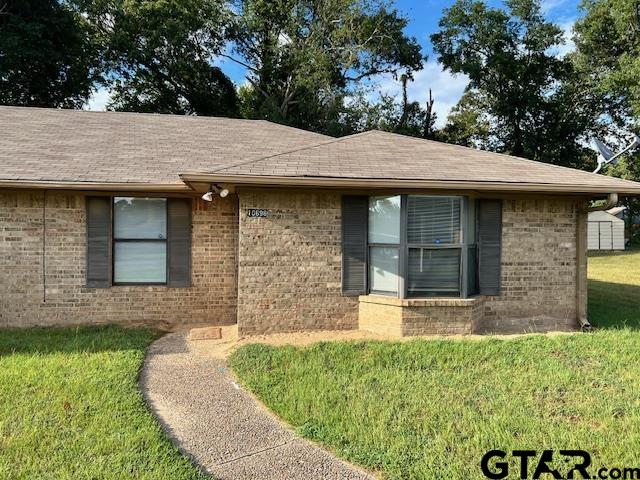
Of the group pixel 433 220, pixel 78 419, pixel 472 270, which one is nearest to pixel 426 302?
pixel 472 270

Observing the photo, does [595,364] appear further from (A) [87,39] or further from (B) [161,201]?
(A) [87,39]

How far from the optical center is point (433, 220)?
22.2 ft

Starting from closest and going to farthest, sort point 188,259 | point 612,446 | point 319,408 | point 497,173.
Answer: point 612,446
point 319,408
point 497,173
point 188,259

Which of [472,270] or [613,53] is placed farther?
[613,53]

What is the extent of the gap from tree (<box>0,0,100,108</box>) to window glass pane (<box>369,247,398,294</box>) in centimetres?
2086

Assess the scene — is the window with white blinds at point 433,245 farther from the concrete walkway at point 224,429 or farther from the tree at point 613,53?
the tree at point 613,53

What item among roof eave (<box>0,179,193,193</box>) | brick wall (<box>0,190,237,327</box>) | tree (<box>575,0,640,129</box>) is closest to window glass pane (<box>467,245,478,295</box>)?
brick wall (<box>0,190,237,327</box>)

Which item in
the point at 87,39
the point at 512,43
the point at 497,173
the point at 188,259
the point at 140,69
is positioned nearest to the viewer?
the point at 497,173

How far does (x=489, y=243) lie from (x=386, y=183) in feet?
7.28

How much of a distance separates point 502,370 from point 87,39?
2725cm

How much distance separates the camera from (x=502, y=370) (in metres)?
5.11

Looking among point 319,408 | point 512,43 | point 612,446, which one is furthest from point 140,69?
point 612,446

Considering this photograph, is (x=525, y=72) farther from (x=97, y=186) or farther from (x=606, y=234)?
(x=97, y=186)

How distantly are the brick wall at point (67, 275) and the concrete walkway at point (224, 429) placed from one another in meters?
2.09
